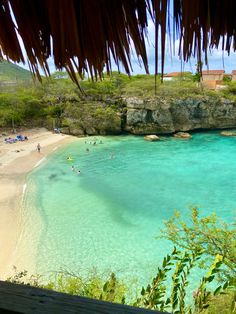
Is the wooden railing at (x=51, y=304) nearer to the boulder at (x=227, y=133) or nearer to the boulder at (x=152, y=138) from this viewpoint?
the boulder at (x=152, y=138)

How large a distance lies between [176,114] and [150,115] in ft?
9.37

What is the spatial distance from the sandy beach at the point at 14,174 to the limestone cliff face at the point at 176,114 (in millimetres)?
6866

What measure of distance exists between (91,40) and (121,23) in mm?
124

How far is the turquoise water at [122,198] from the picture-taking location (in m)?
8.61

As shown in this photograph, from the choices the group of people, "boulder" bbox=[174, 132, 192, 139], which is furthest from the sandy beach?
"boulder" bbox=[174, 132, 192, 139]

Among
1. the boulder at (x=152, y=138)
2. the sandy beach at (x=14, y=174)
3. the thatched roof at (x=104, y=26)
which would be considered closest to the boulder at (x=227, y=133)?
the boulder at (x=152, y=138)

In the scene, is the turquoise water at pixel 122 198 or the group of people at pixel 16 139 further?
the group of people at pixel 16 139

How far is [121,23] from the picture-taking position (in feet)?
2.92

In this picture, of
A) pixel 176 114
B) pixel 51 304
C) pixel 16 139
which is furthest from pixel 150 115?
pixel 51 304

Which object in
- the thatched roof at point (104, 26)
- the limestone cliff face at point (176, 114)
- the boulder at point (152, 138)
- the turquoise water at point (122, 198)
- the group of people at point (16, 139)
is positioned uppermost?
the thatched roof at point (104, 26)

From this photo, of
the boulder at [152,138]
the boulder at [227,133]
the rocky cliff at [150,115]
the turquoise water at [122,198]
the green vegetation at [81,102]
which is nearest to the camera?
the turquoise water at [122,198]

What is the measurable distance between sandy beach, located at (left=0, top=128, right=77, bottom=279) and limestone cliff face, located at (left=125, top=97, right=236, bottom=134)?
687cm

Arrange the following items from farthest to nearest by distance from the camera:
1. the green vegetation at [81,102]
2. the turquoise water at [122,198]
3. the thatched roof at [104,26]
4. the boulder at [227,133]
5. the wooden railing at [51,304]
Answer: the boulder at [227,133] → the green vegetation at [81,102] → the turquoise water at [122,198] → the thatched roof at [104,26] → the wooden railing at [51,304]

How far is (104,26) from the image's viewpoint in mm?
886
